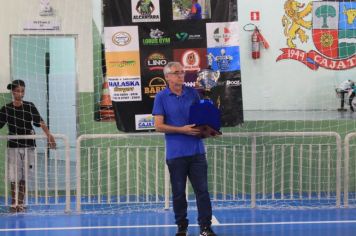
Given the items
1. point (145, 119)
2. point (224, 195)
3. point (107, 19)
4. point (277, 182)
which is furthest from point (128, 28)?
point (277, 182)

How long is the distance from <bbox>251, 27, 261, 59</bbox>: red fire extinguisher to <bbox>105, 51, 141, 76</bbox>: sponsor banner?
2.24 m

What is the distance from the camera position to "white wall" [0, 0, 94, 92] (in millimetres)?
8961

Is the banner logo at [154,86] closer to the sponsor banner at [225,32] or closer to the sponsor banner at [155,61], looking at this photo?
the sponsor banner at [155,61]

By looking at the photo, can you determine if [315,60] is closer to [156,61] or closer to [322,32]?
[322,32]

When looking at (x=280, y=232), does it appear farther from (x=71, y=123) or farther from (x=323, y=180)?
(x=71, y=123)

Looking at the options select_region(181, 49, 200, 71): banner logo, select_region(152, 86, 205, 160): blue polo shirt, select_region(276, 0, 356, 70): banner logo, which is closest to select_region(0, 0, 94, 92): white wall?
select_region(181, 49, 200, 71): banner logo

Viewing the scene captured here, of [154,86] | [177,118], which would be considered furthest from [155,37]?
[177,118]

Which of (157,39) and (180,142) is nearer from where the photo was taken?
(180,142)

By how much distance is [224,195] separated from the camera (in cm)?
870

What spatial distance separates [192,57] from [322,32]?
254 centimetres

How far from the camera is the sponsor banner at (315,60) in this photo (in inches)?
367

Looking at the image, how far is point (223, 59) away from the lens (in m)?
8.18

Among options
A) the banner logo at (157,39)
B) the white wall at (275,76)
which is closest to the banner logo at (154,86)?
the banner logo at (157,39)

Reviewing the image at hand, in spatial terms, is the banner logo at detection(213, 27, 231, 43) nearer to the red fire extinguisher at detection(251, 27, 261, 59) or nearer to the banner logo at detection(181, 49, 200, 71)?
the banner logo at detection(181, 49, 200, 71)
